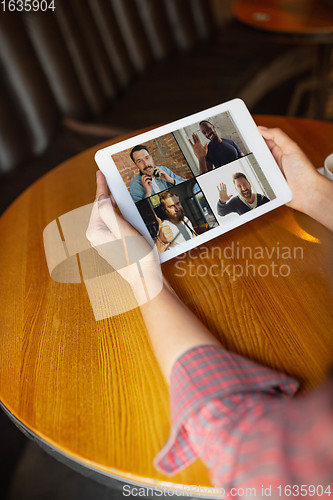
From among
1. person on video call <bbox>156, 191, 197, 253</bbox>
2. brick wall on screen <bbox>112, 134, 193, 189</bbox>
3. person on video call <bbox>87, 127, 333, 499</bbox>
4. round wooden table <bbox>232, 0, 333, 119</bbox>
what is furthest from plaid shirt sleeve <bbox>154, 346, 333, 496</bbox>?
round wooden table <bbox>232, 0, 333, 119</bbox>

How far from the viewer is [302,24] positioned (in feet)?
6.41

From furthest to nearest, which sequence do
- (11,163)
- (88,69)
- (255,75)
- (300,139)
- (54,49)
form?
(255,75) → (88,69) → (54,49) → (11,163) → (300,139)

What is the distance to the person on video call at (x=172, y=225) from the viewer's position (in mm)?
735

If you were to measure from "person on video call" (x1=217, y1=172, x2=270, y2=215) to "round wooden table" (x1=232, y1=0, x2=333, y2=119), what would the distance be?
143 centimetres

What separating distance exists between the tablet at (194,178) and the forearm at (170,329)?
0.11m

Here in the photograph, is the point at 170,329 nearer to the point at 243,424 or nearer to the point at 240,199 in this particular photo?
the point at 243,424

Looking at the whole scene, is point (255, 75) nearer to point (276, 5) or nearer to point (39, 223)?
point (276, 5)

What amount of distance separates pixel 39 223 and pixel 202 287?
0.42 metres

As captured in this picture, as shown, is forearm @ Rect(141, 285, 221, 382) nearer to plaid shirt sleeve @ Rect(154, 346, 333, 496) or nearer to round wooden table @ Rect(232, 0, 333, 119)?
plaid shirt sleeve @ Rect(154, 346, 333, 496)

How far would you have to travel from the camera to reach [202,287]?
72 centimetres

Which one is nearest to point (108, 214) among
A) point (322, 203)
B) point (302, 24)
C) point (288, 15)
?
point (322, 203)

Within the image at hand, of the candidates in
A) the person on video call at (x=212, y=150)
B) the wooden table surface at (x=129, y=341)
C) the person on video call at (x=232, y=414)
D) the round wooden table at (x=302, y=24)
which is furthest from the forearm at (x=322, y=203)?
the round wooden table at (x=302, y=24)

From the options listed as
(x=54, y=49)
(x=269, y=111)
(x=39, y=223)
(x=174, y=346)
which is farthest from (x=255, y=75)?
(x=174, y=346)

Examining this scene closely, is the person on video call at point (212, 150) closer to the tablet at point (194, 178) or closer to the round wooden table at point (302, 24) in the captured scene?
the tablet at point (194, 178)
